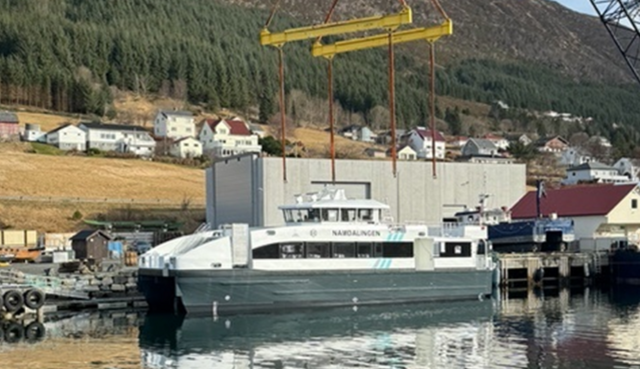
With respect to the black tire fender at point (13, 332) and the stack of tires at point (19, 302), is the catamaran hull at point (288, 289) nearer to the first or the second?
the stack of tires at point (19, 302)

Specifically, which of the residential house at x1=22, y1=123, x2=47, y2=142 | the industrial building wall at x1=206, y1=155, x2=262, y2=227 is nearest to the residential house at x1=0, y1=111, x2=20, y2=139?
the residential house at x1=22, y1=123, x2=47, y2=142

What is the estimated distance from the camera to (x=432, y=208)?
2571 inches

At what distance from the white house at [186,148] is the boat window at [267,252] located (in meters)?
83.1

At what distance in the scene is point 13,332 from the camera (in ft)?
113

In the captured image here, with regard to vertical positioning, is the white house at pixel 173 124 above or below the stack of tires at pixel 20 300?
above

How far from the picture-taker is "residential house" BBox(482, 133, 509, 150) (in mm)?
172212

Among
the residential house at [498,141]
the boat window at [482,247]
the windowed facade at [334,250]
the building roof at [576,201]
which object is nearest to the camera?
the windowed facade at [334,250]

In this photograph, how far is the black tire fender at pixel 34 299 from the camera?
37.2m

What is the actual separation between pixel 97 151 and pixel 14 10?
76818 millimetres

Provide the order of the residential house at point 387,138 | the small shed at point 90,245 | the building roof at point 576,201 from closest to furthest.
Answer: the small shed at point 90,245 → the building roof at point 576,201 → the residential house at point 387,138

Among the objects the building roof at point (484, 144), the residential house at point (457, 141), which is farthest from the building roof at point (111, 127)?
the residential house at point (457, 141)

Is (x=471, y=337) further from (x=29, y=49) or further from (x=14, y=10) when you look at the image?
(x=14, y=10)

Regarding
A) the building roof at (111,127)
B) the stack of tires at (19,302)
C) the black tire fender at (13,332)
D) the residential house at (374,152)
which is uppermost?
the building roof at (111,127)

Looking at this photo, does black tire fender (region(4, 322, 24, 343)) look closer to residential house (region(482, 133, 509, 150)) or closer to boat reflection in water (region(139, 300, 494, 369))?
boat reflection in water (region(139, 300, 494, 369))
